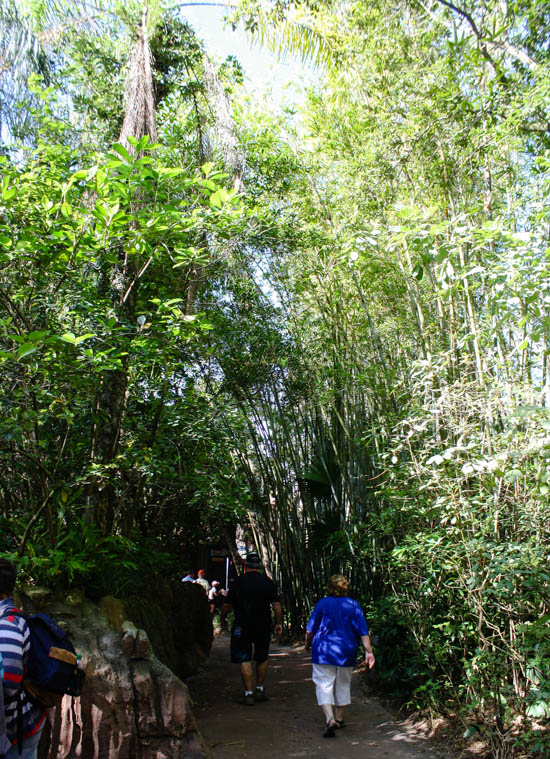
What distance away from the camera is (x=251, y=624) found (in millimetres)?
5129

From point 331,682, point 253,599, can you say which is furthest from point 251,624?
point 331,682

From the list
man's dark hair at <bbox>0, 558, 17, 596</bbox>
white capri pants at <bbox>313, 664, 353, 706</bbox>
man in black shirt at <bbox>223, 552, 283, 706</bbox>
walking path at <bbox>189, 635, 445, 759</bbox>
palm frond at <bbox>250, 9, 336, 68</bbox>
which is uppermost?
palm frond at <bbox>250, 9, 336, 68</bbox>

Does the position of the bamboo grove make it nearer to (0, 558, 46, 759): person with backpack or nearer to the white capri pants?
the white capri pants

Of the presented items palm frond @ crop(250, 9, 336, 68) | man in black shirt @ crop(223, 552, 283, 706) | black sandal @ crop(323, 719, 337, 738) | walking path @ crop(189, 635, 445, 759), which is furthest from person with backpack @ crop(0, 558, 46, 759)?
palm frond @ crop(250, 9, 336, 68)

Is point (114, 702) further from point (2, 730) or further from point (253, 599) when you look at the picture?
point (253, 599)

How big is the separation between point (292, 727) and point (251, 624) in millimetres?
918

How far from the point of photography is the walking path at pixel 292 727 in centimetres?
386

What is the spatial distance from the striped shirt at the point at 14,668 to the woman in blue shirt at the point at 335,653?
235cm

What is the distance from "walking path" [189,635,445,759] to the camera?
12.7 feet

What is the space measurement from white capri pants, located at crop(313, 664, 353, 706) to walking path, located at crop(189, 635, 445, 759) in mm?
271

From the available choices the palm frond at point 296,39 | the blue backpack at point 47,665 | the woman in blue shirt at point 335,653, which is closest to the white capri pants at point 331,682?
the woman in blue shirt at point 335,653

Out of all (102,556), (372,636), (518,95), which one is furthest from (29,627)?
(518,95)

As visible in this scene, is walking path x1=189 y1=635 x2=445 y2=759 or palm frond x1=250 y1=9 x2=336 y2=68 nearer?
walking path x1=189 y1=635 x2=445 y2=759

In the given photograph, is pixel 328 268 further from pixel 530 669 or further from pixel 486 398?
pixel 530 669
